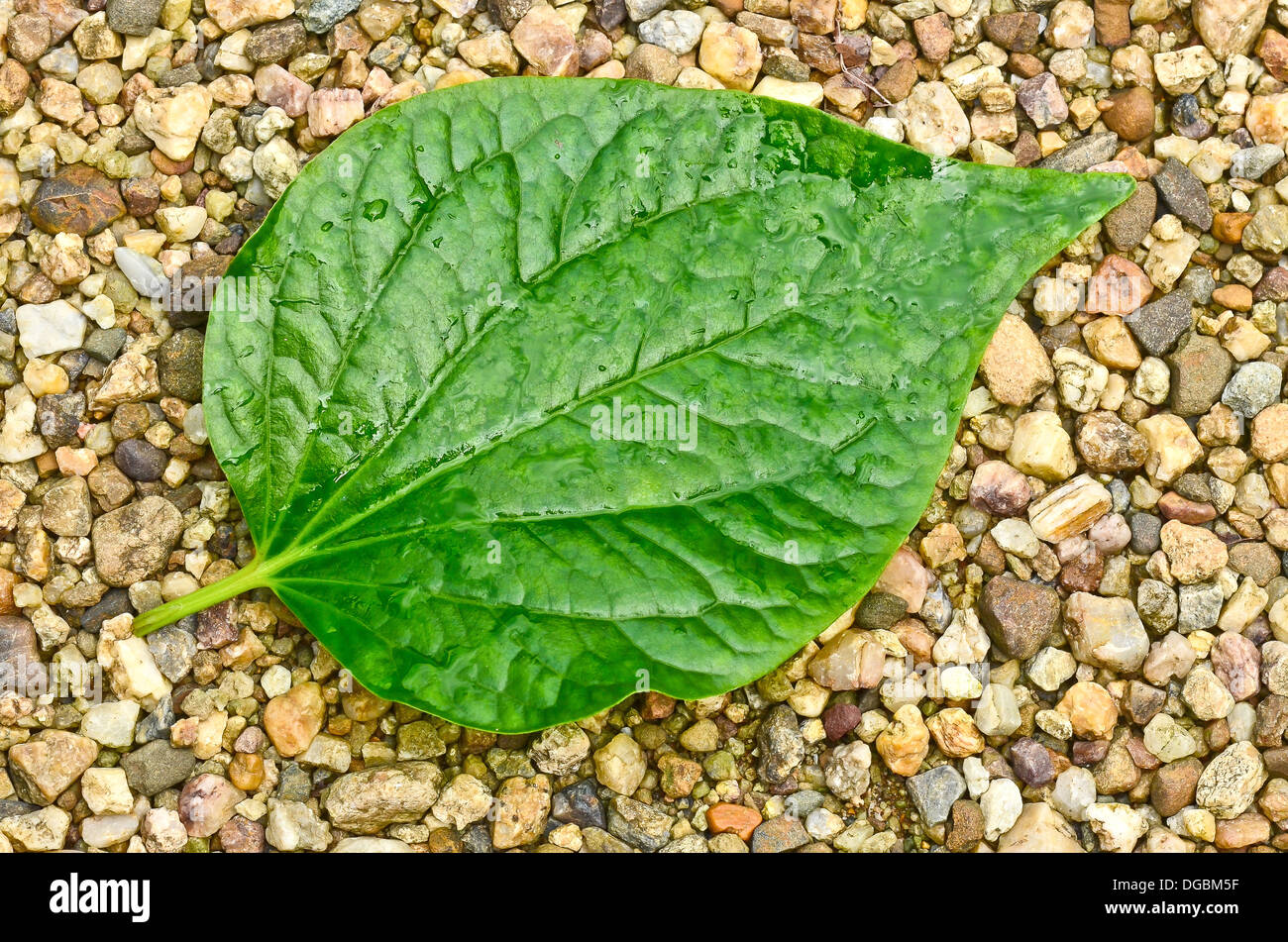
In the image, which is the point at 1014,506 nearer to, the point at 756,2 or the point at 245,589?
the point at 756,2

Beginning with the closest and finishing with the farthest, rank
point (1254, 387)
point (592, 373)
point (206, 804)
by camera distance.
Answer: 1. point (592, 373)
2. point (206, 804)
3. point (1254, 387)

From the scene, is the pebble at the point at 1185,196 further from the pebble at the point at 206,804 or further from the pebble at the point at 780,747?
the pebble at the point at 206,804

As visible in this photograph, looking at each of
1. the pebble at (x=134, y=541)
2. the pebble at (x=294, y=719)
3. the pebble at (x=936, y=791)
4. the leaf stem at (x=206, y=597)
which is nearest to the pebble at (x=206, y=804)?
the pebble at (x=294, y=719)

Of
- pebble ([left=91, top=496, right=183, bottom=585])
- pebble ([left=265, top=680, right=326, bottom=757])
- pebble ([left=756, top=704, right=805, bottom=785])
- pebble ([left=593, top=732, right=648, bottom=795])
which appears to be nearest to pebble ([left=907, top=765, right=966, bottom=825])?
pebble ([left=756, top=704, right=805, bottom=785])

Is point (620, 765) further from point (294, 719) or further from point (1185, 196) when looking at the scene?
point (1185, 196)

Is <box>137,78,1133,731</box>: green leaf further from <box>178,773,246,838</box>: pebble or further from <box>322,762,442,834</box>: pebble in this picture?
<box>178,773,246,838</box>: pebble

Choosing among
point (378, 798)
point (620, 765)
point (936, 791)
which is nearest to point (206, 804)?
point (378, 798)

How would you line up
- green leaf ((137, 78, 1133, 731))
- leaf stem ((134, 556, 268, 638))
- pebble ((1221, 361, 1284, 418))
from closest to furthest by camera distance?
green leaf ((137, 78, 1133, 731)) → leaf stem ((134, 556, 268, 638)) → pebble ((1221, 361, 1284, 418))

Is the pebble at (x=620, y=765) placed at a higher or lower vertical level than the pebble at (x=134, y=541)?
lower
